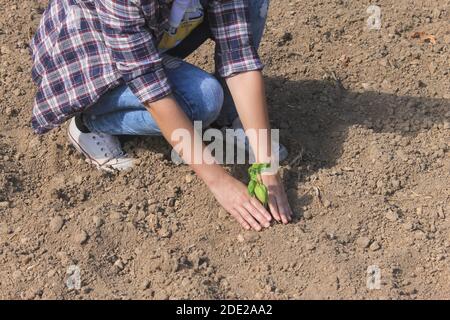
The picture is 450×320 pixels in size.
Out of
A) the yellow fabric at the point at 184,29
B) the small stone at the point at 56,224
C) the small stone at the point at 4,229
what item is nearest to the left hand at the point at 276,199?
the yellow fabric at the point at 184,29

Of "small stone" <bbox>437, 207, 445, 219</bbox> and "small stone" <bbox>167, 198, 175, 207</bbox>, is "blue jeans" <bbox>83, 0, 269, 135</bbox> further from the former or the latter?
"small stone" <bbox>437, 207, 445, 219</bbox>

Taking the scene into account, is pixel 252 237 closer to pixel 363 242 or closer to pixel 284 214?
pixel 284 214

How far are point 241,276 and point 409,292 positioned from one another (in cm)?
46

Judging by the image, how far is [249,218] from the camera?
2.15 meters

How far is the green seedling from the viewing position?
2109 millimetres

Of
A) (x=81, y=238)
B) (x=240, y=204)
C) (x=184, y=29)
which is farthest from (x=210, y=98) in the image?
(x=81, y=238)

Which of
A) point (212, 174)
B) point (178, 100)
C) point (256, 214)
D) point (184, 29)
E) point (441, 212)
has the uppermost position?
point (184, 29)

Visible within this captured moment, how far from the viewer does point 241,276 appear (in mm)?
2068

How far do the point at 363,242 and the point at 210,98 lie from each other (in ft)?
2.01

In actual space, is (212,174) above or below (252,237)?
above

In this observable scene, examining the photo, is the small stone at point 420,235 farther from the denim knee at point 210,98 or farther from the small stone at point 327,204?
the denim knee at point 210,98

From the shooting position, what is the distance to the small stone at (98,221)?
85.5 inches

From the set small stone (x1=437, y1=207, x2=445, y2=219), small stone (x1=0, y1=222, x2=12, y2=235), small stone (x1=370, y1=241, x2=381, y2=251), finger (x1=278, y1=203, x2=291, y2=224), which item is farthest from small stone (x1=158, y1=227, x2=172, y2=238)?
small stone (x1=437, y1=207, x2=445, y2=219)

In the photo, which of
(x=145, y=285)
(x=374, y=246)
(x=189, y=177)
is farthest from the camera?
→ (x=189, y=177)
